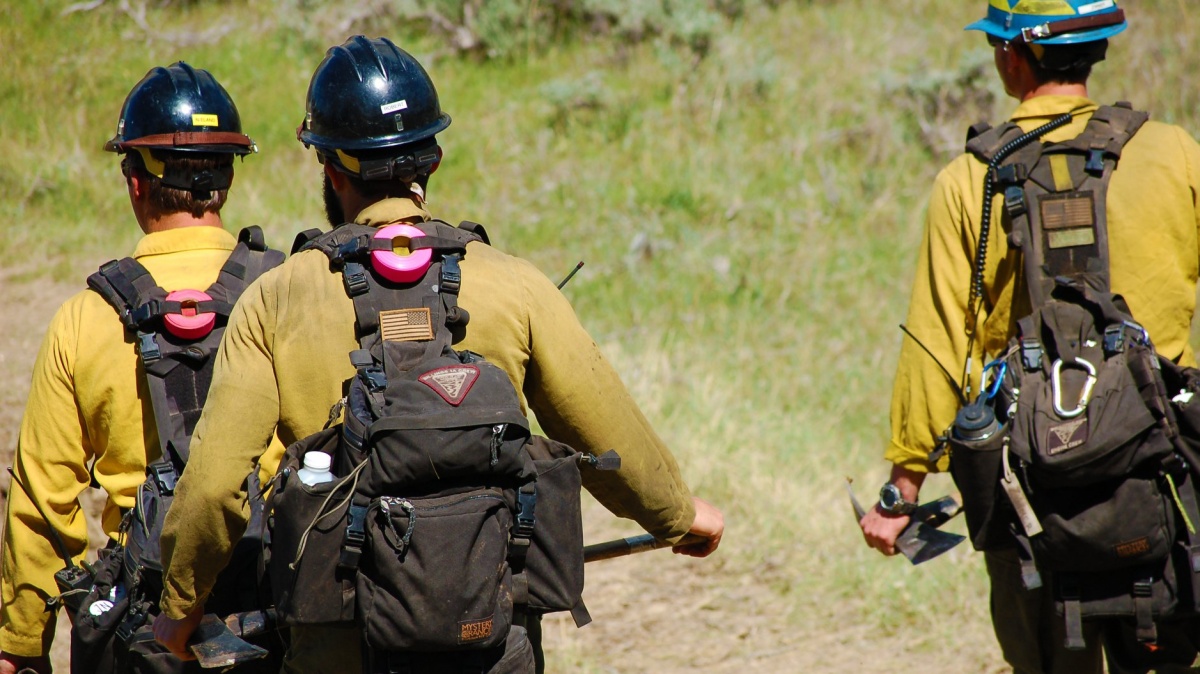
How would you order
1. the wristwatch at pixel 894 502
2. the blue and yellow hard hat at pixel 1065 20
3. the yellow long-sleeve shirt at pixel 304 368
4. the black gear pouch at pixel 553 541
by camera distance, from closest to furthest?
the black gear pouch at pixel 553 541 < the yellow long-sleeve shirt at pixel 304 368 < the blue and yellow hard hat at pixel 1065 20 < the wristwatch at pixel 894 502

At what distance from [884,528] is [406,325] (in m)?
1.90

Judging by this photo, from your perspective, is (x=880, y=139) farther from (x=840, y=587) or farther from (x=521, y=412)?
(x=521, y=412)

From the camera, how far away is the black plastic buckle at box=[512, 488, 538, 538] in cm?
251

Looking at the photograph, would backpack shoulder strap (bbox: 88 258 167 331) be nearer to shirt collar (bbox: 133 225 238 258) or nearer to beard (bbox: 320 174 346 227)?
shirt collar (bbox: 133 225 238 258)

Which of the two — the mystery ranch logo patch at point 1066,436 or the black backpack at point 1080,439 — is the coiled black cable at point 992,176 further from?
the mystery ranch logo patch at point 1066,436

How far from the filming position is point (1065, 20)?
3.61 metres

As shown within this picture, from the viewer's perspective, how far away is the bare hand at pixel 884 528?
3777 millimetres

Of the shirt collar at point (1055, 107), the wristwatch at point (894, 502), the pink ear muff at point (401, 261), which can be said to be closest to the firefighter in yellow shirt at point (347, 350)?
the pink ear muff at point (401, 261)

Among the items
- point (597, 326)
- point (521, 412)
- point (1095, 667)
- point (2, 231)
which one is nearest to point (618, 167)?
point (597, 326)

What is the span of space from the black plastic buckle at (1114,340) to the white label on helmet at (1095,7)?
1.02m

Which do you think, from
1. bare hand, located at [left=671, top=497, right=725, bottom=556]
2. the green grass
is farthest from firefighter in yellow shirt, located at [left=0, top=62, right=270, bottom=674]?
the green grass

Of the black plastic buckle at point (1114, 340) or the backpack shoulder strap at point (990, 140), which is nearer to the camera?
the black plastic buckle at point (1114, 340)

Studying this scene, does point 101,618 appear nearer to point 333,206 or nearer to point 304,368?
point 304,368

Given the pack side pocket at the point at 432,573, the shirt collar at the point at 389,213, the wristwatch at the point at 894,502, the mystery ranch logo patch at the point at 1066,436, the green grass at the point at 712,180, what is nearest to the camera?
the pack side pocket at the point at 432,573
